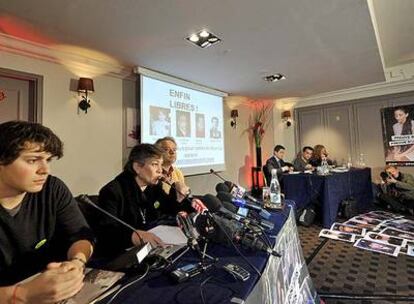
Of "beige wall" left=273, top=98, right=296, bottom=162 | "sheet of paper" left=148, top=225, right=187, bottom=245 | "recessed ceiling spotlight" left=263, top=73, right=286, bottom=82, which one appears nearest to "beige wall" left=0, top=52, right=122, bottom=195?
"sheet of paper" left=148, top=225, right=187, bottom=245

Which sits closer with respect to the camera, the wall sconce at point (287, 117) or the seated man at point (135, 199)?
the seated man at point (135, 199)

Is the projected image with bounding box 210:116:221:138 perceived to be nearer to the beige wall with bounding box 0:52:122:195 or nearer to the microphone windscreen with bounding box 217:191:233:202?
the beige wall with bounding box 0:52:122:195

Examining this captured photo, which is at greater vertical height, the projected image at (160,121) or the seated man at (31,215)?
the projected image at (160,121)

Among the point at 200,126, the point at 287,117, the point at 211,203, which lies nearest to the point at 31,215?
the point at 211,203

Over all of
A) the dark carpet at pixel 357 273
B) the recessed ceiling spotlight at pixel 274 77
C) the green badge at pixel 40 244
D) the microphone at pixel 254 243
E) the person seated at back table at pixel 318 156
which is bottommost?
the dark carpet at pixel 357 273

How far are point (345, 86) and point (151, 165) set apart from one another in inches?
181

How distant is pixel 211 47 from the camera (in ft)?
9.09

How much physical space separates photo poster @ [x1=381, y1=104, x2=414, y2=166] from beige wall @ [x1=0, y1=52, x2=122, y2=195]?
4620 millimetres

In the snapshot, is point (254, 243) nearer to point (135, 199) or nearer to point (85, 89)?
point (135, 199)

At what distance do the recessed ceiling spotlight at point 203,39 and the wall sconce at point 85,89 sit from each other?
1.22m

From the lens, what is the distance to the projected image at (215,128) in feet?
14.9

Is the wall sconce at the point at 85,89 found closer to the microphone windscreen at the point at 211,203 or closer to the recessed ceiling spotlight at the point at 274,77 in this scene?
the microphone windscreen at the point at 211,203

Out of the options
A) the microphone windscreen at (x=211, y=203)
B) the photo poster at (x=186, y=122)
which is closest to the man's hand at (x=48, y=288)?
the microphone windscreen at (x=211, y=203)

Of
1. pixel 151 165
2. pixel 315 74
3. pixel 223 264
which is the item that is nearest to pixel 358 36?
pixel 315 74
